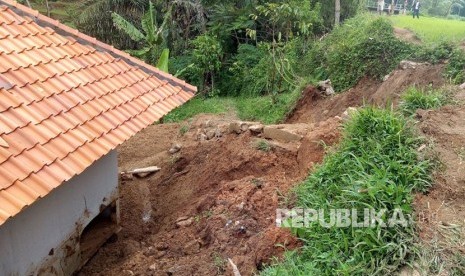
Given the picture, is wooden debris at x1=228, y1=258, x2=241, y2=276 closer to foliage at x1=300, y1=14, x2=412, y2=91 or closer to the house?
the house

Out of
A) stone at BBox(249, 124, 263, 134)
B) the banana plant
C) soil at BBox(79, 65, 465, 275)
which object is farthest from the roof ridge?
the banana plant

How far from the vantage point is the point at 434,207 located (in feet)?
13.7

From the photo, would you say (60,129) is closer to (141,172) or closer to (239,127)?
(141,172)

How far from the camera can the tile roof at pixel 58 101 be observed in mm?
3752

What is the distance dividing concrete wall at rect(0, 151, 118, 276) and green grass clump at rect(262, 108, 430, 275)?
248cm

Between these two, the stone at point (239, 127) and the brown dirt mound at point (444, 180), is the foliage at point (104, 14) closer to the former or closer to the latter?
the stone at point (239, 127)

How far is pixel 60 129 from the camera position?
4.43m

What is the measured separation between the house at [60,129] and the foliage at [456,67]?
20.1 ft

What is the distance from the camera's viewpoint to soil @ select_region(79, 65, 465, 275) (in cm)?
463

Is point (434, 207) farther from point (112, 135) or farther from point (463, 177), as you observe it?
point (112, 135)

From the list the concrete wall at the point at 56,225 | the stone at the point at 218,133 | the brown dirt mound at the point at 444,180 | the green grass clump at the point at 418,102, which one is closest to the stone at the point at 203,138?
the stone at the point at 218,133

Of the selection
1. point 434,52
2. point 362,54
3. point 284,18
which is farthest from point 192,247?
point 284,18

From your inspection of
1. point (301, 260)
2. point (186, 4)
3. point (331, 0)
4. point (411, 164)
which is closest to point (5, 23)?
point (301, 260)

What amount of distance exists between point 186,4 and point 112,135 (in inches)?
504
